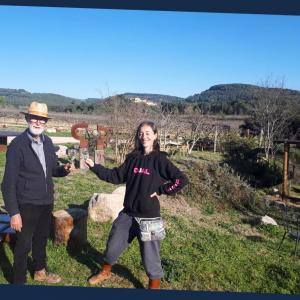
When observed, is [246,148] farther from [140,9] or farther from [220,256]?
[140,9]

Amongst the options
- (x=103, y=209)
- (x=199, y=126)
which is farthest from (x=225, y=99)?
(x=103, y=209)

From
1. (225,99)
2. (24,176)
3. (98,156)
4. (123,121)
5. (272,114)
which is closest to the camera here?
(24,176)

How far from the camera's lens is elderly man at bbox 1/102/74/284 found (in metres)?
3.49

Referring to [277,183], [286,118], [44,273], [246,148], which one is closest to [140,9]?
[44,273]

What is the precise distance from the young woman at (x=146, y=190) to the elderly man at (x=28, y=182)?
1.40ft

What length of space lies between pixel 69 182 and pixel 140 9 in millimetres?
7042

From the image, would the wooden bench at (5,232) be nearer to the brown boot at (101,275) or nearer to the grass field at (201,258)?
the grass field at (201,258)

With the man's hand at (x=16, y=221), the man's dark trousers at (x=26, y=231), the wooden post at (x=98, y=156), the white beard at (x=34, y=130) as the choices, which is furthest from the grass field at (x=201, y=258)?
the wooden post at (x=98, y=156)

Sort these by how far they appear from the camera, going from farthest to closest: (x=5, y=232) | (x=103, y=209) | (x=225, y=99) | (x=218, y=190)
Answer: (x=225, y=99), (x=218, y=190), (x=103, y=209), (x=5, y=232)

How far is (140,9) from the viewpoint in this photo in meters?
3.83

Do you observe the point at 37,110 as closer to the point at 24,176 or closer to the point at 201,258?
the point at 24,176

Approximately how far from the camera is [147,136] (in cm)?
368

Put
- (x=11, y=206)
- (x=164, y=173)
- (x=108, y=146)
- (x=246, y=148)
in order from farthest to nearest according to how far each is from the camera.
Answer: (x=108, y=146) → (x=246, y=148) → (x=164, y=173) → (x=11, y=206)

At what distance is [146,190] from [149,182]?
0.08m
